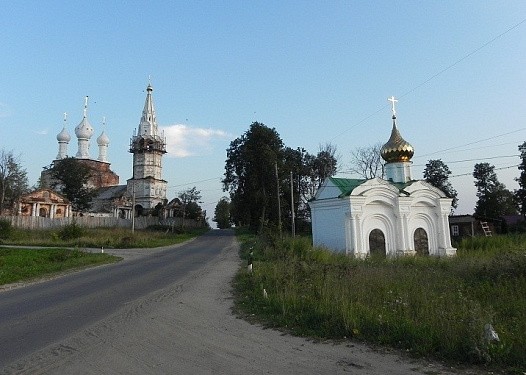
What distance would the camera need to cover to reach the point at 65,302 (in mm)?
11430

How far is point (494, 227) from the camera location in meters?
54.5

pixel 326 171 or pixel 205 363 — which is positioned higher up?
pixel 326 171

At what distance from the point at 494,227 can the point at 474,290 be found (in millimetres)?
50798

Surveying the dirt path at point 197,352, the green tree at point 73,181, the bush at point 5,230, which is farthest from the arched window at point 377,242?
the green tree at point 73,181

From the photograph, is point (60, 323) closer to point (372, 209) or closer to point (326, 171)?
point (372, 209)

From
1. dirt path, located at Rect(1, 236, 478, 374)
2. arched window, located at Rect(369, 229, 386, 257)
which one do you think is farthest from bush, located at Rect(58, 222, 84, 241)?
dirt path, located at Rect(1, 236, 478, 374)

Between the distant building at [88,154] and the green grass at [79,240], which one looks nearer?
the green grass at [79,240]

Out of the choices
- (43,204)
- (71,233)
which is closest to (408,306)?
(71,233)

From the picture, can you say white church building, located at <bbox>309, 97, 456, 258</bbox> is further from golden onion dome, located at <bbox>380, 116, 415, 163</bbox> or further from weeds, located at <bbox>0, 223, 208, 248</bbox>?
weeds, located at <bbox>0, 223, 208, 248</bbox>

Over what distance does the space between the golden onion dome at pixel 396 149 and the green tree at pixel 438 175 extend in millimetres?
38238

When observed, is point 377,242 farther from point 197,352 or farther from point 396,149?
point 197,352

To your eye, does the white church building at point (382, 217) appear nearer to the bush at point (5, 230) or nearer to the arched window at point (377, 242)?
the arched window at point (377, 242)

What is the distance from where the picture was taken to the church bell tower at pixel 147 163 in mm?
75062

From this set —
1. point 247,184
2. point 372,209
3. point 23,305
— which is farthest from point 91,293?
point 247,184
